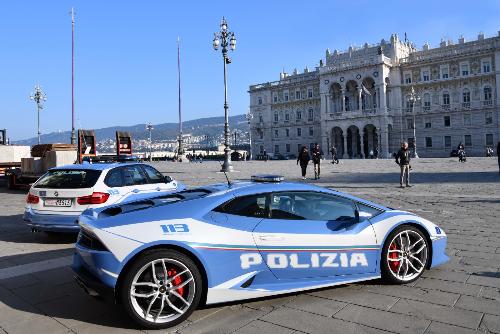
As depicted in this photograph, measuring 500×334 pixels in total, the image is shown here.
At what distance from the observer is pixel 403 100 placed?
67.1m

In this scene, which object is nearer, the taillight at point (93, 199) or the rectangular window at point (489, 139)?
the taillight at point (93, 199)

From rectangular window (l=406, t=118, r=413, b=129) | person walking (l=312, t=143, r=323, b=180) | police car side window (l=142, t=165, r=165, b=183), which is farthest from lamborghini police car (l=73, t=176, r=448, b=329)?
rectangular window (l=406, t=118, r=413, b=129)

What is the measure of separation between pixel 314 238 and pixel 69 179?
16.0 feet

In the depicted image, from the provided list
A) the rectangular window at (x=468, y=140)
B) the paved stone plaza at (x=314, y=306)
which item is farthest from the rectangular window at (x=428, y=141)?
the paved stone plaza at (x=314, y=306)

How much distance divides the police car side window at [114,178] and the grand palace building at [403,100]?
5533cm

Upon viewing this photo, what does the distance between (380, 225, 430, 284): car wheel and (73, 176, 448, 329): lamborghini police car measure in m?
0.01

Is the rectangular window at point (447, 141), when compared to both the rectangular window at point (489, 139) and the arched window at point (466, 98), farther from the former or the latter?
Answer: the arched window at point (466, 98)

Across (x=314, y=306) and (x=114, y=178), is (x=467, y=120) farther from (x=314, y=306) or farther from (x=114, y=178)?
(x=314, y=306)

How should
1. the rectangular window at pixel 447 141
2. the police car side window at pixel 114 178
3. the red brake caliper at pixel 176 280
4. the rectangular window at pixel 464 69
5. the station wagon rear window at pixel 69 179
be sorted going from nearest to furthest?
1. the red brake caliper at pixel 176 280
2. the station wagon rear window at pixel 69 179
3. the police car side window at pixel 114 178
4. the rectangular window at pixel 464 69
5. the rectangular window at pixel 447 141

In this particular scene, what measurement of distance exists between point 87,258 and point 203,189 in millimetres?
1407

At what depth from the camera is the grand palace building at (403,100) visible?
2367 inches

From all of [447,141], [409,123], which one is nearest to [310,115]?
[409,123]

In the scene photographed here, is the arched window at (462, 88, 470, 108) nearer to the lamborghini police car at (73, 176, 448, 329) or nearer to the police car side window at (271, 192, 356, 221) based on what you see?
the lamborghini police car at (73, 176, 448, 329)

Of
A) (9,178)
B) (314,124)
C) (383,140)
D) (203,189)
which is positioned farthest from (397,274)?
(314,124)
